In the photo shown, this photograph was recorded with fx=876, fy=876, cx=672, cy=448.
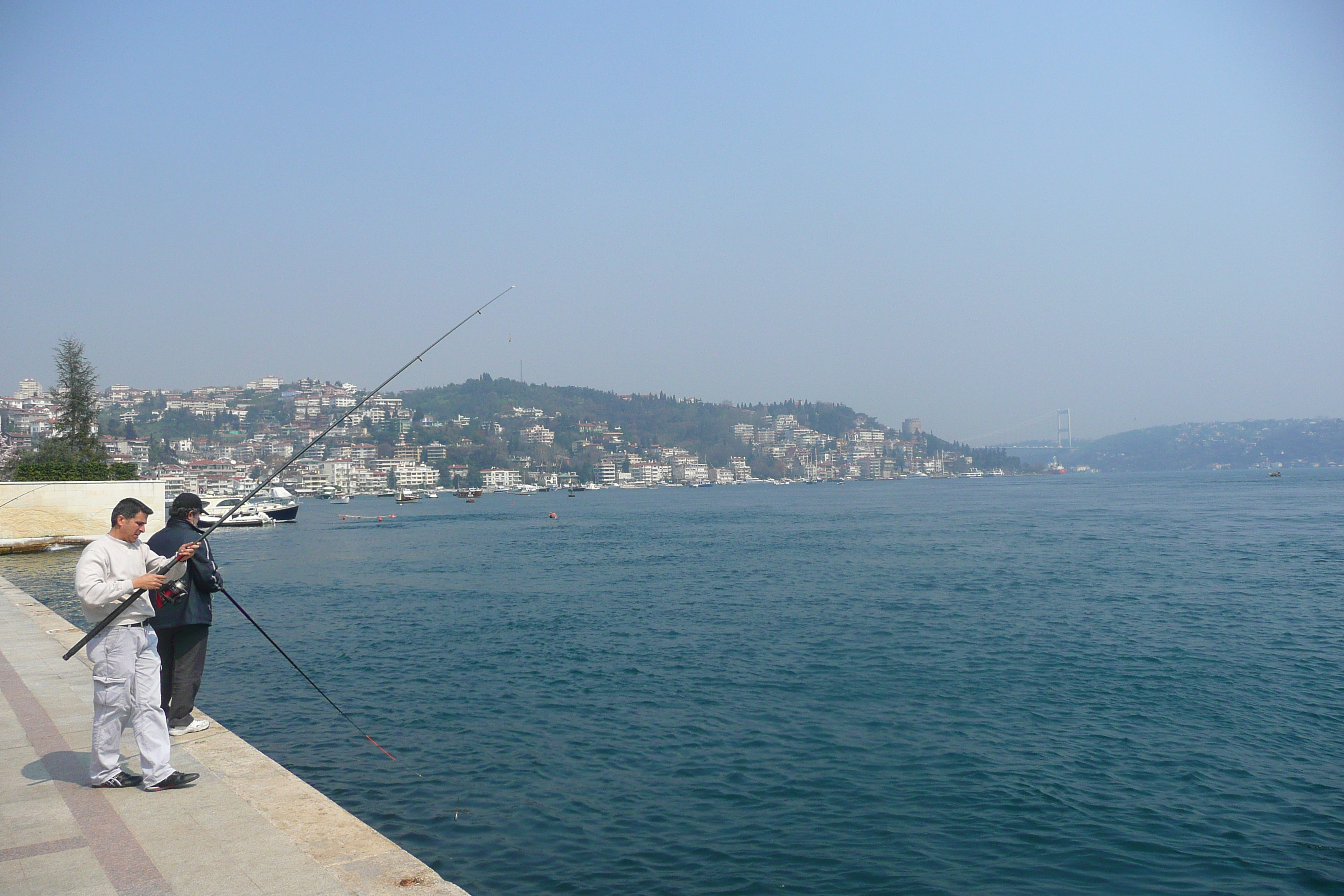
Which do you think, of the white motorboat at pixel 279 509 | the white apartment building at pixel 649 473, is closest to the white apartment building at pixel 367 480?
the white apartment building at pixel 649 473

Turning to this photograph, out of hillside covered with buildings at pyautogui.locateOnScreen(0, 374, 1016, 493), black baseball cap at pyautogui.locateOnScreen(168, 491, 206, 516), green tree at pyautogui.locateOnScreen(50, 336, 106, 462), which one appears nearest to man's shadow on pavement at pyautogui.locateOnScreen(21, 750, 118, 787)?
black baseball cap at pyautogui.locateOnScreen(168, 491, 206, 516)

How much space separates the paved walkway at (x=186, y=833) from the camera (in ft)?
12.4

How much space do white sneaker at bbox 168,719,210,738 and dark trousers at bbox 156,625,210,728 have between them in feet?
0.08

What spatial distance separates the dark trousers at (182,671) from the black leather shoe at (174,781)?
4.06 feet

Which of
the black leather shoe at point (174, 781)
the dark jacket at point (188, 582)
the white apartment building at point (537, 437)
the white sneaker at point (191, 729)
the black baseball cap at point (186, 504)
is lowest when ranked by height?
the white sneaker at point (191, 729)

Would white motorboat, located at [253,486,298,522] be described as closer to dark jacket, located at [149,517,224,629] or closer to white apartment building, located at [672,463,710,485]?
dark jacket, located at [149,517,224,629]

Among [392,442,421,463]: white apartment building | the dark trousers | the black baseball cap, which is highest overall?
[392,442,421,463]: white apartment building

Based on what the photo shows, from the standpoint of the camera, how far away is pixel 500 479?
155250 mm

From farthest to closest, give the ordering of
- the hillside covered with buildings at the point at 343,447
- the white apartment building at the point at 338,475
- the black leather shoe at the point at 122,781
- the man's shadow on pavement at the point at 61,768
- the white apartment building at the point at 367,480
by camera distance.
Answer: the white apartment building at the point at 367,480 < the white apartment building at the point at 338,475 < the hillside covered with buildings at the point at 343,447 < the man's shadow on pavement at the point at 61,768 < the black leather shoe at the point at 122,781

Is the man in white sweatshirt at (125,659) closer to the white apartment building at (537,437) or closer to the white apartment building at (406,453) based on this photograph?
the white apartment building at (406,453)

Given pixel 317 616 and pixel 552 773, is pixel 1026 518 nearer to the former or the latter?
pixel 317 616

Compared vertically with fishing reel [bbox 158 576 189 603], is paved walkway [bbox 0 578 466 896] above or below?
below

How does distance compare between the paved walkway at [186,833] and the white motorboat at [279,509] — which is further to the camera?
the white motorboat at [279,509]

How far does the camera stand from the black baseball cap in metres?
5.85
